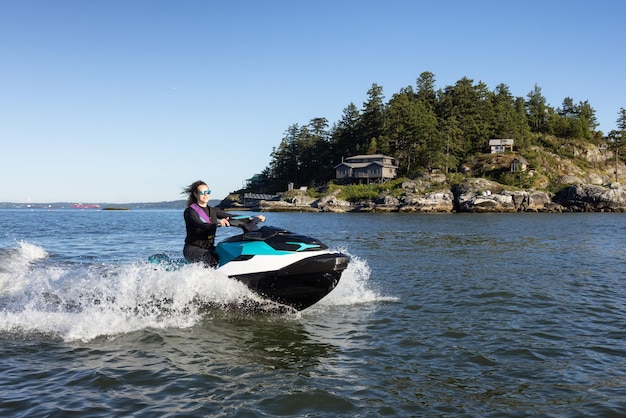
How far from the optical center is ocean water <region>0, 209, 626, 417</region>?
5.68 meters

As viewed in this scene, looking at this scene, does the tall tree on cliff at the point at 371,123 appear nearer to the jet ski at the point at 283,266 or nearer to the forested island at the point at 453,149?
the forested island at the point at 453,149

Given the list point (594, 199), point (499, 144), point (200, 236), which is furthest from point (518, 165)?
point (200, 236)

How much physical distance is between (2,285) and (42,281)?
168 centimetres

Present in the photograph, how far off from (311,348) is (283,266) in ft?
6.02

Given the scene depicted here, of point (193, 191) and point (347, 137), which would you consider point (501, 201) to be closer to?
point (347, 137)

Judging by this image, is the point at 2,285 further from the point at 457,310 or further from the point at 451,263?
the point at 451,263

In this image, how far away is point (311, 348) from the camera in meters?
7.91

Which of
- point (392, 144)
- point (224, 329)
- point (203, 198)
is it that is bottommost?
point (224, 329)

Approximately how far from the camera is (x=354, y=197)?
3578 inches

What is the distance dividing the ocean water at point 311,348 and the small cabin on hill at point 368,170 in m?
87.2

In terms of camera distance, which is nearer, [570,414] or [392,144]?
[570,414]

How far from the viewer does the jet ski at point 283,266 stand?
30.1 feet

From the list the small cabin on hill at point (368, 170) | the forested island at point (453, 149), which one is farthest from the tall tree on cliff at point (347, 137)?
the small cabin on hill at point (368, 170)

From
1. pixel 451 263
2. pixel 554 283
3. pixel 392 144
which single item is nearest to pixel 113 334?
pixel 554 283
